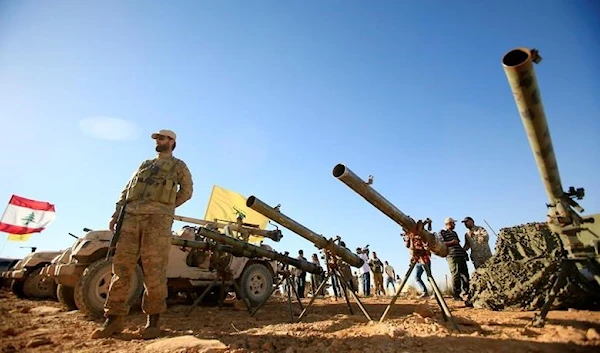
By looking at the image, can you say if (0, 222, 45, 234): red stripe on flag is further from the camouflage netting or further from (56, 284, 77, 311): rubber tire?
the camouflage netting

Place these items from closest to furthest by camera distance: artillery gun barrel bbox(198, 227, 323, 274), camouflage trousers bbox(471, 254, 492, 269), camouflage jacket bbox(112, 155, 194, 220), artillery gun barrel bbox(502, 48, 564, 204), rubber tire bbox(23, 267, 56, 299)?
artillery gun barrel bbox(502, 48, 564, 204), camouflage jacket bbox(112, 155, 194, 220), artillery gun barrel bbox(198, 227, 323, 274), camouflage trousers bbox(471, 254, 492, 269), rubber tire bbox(23, 267, 56, 299)

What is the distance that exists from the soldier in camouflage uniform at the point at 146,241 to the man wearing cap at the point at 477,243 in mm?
6622

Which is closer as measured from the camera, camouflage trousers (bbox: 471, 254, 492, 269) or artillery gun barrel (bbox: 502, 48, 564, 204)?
artillery gun barrel (bbox: 502, 48, 564, 204)

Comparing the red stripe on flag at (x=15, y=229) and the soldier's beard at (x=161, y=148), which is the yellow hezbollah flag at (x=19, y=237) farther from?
the soldier's beard at (x=161, y=148)

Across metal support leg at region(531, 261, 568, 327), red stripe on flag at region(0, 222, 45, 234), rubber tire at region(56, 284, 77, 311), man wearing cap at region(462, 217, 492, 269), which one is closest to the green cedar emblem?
red stripe on flag at region(0, 222, 45, 234)

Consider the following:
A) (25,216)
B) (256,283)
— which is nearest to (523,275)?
(256,283)

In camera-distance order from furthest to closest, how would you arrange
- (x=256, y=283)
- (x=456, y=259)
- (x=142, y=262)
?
(x=256, y=283)
(x=456, y=259)
(x=142, y=262)

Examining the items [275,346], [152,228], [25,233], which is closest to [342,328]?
[275,346]

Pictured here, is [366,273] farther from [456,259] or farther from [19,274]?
[19,274]

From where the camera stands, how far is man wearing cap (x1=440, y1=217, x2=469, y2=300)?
747cm

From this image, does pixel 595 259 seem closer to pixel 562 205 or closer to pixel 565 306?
pixel 562 205

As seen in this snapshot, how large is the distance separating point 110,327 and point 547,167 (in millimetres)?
5266

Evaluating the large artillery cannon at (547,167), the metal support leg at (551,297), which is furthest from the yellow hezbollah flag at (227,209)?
the large artillery cannon at (547,167)

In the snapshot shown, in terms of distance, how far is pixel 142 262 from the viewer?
12.5 ft
